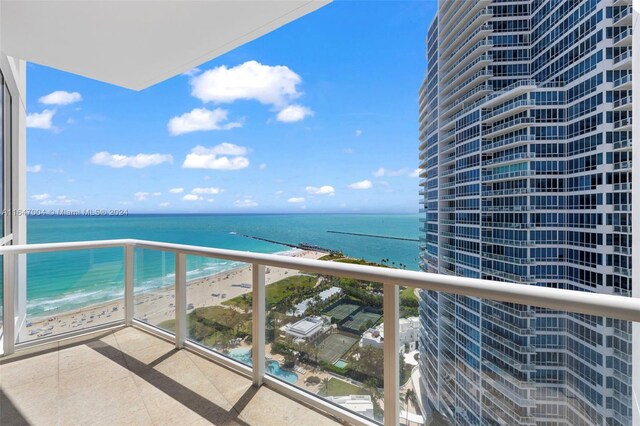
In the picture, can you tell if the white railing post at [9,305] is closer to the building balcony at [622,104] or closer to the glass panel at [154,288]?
the glass panel at [154,288]

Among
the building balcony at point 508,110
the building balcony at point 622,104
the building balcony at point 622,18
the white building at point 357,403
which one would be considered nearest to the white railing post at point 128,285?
the white building at point 357,403

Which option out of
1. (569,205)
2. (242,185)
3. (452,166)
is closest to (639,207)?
(569,205)

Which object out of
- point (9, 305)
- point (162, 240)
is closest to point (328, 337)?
point (162, 240)

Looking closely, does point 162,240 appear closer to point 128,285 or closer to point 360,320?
point 128,285

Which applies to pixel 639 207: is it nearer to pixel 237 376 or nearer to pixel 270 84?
pixel 237 376

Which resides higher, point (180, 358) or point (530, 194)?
point (530, 194)

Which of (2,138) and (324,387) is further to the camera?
(2,138)
